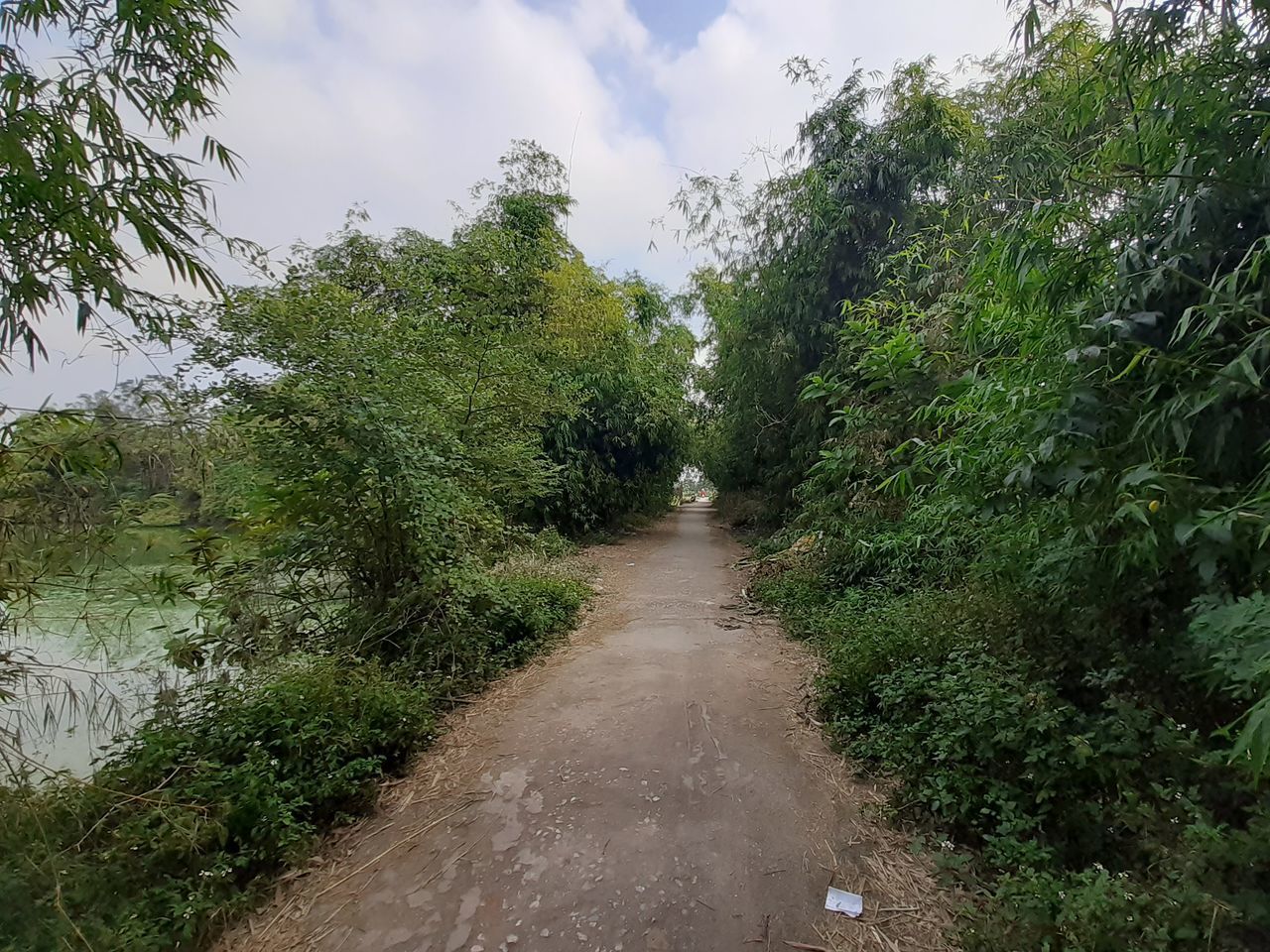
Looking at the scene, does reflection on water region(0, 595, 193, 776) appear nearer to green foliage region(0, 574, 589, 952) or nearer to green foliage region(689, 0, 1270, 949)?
green foliage region(0, 574, 589, 952)

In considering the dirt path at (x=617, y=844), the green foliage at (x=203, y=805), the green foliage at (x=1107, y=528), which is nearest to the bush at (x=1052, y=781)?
the green foliage at (x=1107, y=528)

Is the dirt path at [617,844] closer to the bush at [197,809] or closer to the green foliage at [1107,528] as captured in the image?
the bush at [197,809]

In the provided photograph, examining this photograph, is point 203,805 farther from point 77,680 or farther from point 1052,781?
point 1052,781

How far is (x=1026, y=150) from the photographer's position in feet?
10.5

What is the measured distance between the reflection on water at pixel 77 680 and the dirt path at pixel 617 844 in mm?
1035

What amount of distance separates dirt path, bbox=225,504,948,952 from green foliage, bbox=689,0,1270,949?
1.24 ft

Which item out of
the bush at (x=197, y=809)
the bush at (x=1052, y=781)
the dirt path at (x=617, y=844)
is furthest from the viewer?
the dirt path at (x=617, y=844)

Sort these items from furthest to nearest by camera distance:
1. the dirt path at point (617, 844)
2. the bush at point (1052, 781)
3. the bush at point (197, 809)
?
the dirt path at point (617, 844) < the bush at point (197, 809) < the bush at point (1052, 781)

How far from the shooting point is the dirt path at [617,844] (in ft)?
6.02

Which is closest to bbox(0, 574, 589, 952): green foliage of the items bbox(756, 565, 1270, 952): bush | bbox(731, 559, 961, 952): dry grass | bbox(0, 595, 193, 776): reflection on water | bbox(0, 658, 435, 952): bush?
bbox(0, 658, 435, 952): bush

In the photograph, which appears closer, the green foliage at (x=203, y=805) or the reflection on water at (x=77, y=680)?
the green foliage at (x=203, y=805)

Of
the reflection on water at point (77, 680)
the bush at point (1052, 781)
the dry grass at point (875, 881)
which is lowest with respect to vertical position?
the dry grass at point (875, 881)

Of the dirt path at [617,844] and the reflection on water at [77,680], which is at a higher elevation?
the reflection on water at [77,680]

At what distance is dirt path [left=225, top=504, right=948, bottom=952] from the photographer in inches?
72.2
